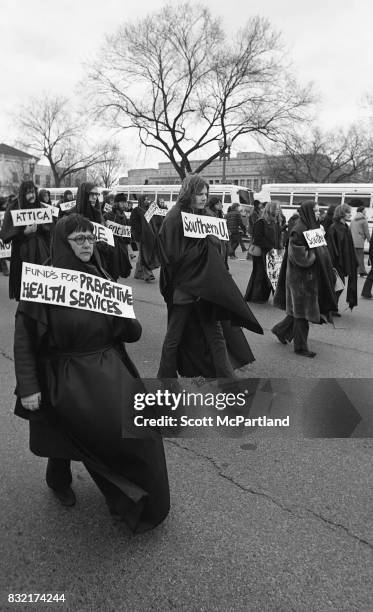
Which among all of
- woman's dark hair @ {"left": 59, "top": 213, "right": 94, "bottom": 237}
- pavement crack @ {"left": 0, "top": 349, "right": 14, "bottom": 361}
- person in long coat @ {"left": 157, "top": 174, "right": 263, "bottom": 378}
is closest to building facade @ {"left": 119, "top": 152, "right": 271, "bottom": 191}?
pavement crack @ {"left": 0, "top": 349, "right": 14, "bottom": 361}

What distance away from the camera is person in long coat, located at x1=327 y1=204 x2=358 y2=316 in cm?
771

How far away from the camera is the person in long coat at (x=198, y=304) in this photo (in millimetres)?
4141

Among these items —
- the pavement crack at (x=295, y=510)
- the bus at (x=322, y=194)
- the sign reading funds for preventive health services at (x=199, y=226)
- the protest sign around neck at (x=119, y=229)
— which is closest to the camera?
the pavement crack at (x=295, y=510)

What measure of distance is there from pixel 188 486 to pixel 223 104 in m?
30.4

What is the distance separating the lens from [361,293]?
10031 millimetres

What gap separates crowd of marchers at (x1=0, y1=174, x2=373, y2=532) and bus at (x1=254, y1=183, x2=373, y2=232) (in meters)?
15.8

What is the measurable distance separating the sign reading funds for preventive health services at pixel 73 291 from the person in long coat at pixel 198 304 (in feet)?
4.81

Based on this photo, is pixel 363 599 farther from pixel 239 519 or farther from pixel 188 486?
pixel 188 486

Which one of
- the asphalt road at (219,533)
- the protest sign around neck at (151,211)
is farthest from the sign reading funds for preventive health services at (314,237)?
the protest sign around neck at (151,211)

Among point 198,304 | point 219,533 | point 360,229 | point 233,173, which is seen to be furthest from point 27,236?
point 233,173

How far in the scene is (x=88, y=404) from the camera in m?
2.49

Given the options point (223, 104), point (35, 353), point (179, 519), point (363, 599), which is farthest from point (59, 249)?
point (223, 104)

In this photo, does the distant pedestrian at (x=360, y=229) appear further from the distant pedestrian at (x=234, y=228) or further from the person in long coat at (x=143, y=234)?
the distant pedestrian at (x=234, y=228)

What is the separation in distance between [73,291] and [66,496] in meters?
1.14
